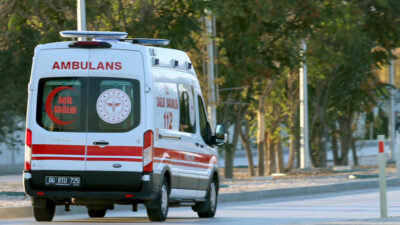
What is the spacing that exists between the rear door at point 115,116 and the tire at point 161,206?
2.19 ft

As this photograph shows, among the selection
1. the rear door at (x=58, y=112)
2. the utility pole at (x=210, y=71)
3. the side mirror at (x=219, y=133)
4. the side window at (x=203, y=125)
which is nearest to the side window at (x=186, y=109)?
the side window at (x=203, y=125)

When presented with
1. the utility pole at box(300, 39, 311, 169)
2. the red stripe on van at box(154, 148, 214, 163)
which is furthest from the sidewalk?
the utility pole at box(300, 39, 311, 169)

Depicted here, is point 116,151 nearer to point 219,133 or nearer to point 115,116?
point 115,116

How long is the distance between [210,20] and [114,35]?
16253 mm

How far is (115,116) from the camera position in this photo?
48.9ft

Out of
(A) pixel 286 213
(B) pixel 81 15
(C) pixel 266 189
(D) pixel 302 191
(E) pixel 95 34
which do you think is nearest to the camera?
(E) pixel 95 34

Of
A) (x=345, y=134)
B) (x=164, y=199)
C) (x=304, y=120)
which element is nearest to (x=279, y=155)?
(x=345, y=134)

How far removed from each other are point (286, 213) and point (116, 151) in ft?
16.4

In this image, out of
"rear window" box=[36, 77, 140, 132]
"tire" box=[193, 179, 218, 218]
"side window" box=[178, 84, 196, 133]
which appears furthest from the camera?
"tire" box=[193, 179, 218, 218]

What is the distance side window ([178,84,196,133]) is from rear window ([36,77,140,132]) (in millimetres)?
1376

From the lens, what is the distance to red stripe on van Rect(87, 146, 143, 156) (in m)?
14.8

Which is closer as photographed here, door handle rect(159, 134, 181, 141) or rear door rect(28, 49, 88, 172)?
rear door rect(28, 49, 88, 172)

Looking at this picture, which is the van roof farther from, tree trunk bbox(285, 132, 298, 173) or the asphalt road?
tree trunk bbox(285, 132, 298, 173)

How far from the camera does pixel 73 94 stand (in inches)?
592
